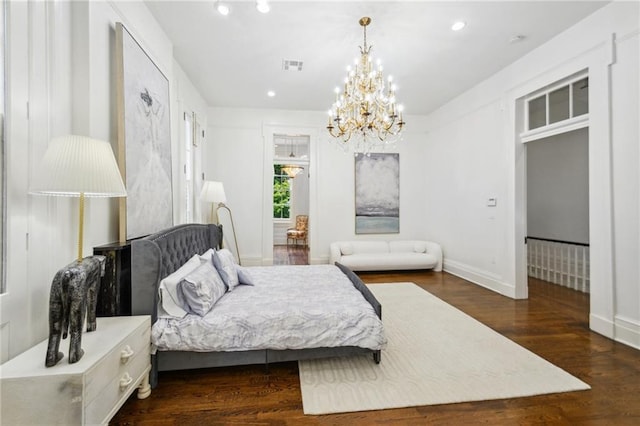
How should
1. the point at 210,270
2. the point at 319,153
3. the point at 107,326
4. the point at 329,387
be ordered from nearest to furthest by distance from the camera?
the point at 107,326 < the point at 329,387 < the point at 210,270 < the point at 319,153

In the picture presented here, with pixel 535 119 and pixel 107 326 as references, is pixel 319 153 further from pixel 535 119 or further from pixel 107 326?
pixel 107 326

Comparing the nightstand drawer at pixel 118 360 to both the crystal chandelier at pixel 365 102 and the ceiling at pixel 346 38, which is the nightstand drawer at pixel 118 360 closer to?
the crystal chandelier at pixel 365 102

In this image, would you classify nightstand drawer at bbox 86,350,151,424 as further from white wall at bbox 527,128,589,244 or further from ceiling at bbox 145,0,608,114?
white wall at bbox 527,128,589,244

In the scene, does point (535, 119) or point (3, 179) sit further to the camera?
point (535, 119)

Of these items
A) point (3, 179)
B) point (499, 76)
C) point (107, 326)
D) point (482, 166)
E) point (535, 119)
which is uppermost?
point (499, 76)

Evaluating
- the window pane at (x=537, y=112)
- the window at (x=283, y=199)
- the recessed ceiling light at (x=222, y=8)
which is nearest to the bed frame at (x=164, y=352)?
the recessed ceiling light at (x=222, y=8)

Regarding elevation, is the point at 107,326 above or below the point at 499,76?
below

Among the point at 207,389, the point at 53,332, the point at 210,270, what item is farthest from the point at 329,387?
the point at 53,332

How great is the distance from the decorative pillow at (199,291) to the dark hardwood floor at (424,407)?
53 cm

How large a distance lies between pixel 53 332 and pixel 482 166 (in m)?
5.31

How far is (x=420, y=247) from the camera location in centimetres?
601

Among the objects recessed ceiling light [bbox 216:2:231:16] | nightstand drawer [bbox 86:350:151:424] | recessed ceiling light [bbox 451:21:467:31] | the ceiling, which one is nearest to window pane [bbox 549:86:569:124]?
the ceiling

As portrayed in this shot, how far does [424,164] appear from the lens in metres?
6.46

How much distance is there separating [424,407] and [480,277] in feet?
11.5
